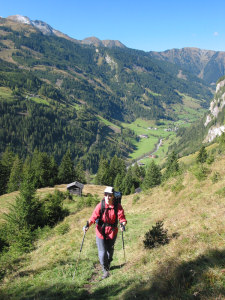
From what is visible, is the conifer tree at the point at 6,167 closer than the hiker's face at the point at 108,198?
A: No

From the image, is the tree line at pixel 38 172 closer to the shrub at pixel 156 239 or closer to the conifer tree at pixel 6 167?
the conifer tree at pixel 6 167

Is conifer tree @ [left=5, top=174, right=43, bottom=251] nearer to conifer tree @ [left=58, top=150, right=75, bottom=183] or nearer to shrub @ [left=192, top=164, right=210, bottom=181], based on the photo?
shrub @ [left=192, top=164, right=210, bottom=181]

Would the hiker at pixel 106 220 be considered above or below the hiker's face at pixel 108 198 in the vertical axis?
below

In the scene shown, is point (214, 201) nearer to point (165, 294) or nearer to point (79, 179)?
point (165, 294)

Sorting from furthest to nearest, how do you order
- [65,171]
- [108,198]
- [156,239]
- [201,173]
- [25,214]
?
[65,171] → [25,214] → [201,173] → [156,239] → [108,198]

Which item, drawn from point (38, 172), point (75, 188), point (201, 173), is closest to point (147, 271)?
point (201, 173)

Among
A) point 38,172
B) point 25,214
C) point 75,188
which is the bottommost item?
point 38,172

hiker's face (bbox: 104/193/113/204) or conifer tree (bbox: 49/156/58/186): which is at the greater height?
hiker's face (bbox: 104/193/113/204)

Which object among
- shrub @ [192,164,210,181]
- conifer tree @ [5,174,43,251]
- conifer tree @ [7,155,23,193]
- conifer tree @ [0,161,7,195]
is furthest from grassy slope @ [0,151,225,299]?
conifer tree @ [0,161,7,195]

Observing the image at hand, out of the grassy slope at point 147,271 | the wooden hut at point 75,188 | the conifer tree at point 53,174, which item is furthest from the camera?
the conifer tree at point 53,174

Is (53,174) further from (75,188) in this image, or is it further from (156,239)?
(156,239)

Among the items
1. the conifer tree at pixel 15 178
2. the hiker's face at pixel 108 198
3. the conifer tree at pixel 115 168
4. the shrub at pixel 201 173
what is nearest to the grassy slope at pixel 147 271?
the hiker's face at pixel 108 198

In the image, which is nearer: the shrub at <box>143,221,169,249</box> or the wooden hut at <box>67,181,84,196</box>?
the shrub at <box>143,221,169,249</box>

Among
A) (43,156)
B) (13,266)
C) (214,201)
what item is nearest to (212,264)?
(214,201)
